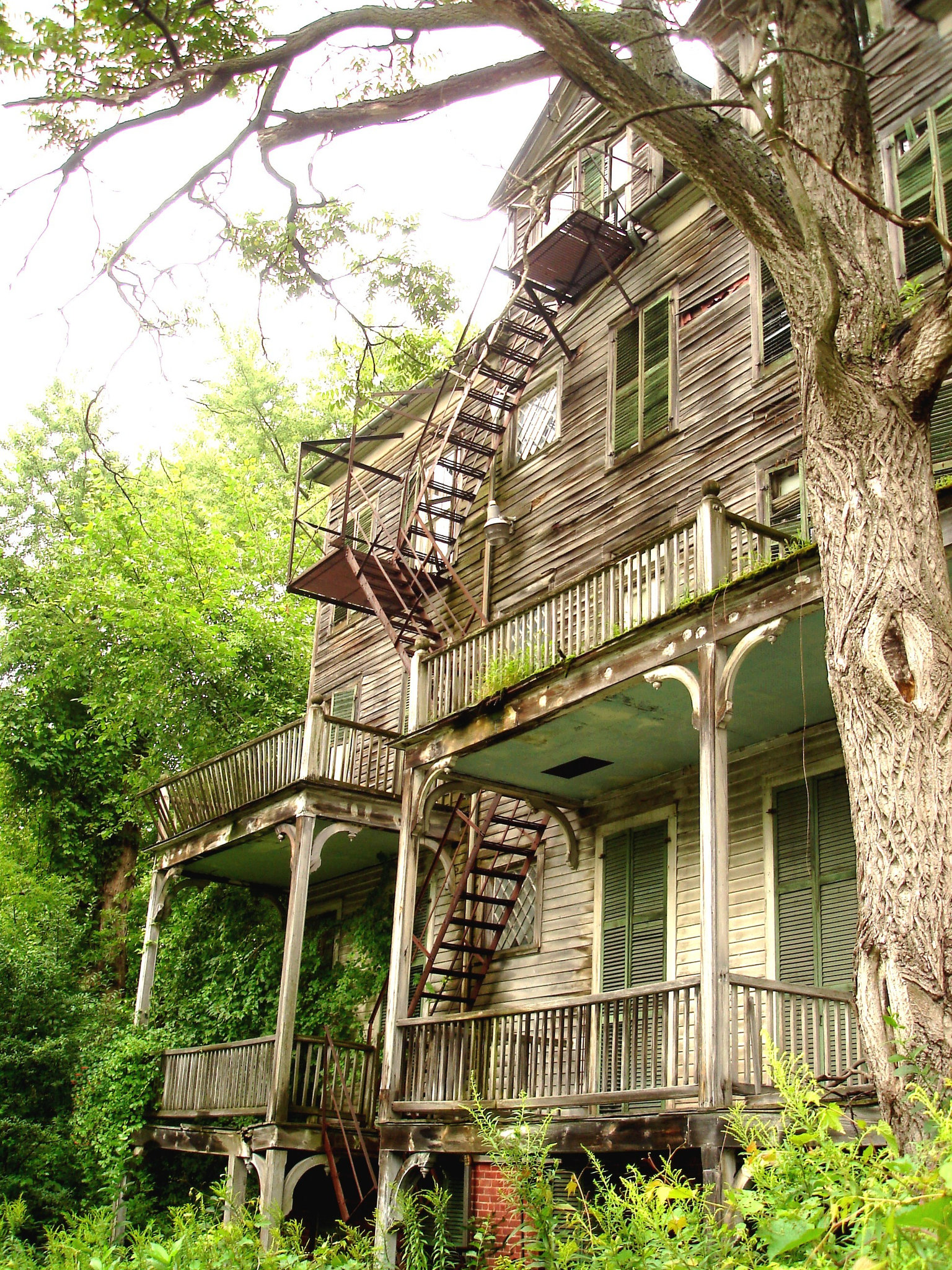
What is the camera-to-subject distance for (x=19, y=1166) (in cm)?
1778

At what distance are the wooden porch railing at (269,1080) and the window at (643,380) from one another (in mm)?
8384

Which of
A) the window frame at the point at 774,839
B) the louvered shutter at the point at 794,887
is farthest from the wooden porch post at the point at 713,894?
the louvered shutter at the point at 794,887

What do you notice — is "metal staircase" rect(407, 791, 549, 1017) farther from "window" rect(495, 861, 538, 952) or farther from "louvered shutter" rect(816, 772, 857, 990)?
"louvered shutter" rect(816, 772, 857, 990)

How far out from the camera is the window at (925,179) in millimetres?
11906

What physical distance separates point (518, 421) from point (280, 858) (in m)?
7.56

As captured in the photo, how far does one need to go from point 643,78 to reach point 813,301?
2890 millimetres

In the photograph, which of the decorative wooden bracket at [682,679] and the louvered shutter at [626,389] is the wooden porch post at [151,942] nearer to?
the louvered shutter at [626,389]

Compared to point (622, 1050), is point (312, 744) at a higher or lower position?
higher

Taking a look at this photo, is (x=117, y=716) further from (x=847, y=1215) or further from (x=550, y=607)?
(x=847, y=1215)

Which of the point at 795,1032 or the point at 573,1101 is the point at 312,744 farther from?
the point at 795,1032

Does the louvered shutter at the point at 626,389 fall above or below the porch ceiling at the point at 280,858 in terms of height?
above

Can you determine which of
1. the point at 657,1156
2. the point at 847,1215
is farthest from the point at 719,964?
the point at 847,1215

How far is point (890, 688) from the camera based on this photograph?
6750 millimetres

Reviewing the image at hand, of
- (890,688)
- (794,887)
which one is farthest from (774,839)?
(890,688)
